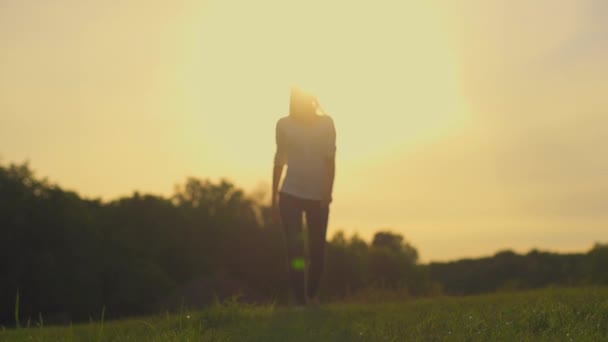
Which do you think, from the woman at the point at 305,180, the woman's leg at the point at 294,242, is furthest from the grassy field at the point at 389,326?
the woman at the point at 305,180

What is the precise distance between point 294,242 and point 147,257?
158 feet

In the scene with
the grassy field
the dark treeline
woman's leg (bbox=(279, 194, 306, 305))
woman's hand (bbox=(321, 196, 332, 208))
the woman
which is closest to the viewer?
the grassy field

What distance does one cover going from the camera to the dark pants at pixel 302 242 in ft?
27.2

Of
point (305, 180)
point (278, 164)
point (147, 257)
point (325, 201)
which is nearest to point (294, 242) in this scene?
point (325, 201)

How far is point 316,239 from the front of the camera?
8633 millimetres

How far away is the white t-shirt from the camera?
8.48 metres

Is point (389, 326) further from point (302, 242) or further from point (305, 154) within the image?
point (305, 154)

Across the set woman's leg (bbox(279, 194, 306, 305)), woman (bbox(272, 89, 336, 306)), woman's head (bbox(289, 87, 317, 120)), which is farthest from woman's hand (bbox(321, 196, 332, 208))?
woman's head (bbox(289, 87, 317, 120))

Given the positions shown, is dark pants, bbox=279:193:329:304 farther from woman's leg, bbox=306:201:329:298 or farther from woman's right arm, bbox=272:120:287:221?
woman's right arm, bbox=272:120:287:221

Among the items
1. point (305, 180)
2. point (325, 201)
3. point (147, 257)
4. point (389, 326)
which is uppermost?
point (147, 257)

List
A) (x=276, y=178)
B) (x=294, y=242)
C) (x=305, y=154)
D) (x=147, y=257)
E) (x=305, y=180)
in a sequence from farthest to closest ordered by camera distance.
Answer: (x=147, y=257), (x=276, y=178), (x=305, y=154), (x=305, y=180), (x=294, y=242)

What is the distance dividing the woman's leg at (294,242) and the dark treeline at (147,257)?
47.6 feet

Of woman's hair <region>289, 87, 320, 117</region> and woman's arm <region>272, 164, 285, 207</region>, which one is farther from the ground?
woman's hair <region>289, 87, 320, 117</region>

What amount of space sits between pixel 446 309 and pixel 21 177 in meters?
44.0
